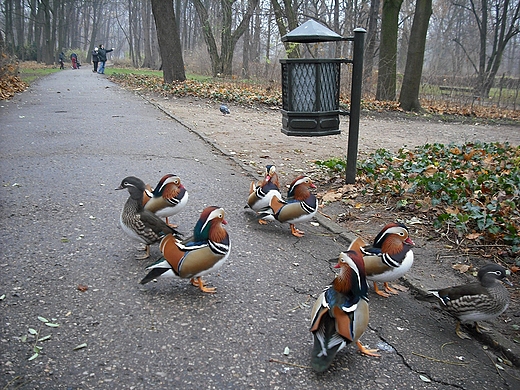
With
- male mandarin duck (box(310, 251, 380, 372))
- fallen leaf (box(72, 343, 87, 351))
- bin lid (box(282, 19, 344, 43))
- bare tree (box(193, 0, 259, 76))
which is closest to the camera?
male mandarin duck (box(310, 251, 380, 372))

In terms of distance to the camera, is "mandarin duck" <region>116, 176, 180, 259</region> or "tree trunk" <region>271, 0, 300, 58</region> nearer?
"mandarin duck" <region>116, 176, 180, 259</region>

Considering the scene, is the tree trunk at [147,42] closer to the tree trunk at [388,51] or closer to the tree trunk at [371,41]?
the tree trunk at [371,41]

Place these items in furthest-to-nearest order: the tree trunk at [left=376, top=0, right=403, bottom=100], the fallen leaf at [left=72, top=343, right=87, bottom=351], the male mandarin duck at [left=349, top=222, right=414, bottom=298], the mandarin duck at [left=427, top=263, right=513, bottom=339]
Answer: the tree trunk at [left=376, top=0, right=403, bottom=100]
the male mandarin duck at [left=349, top=222, right=414, bottom=298]
the mandarin duck at [left=427, top=263, right=513, bottom=339]
the fallen leaf at [left=72, top=343, right=87, bottom=351]

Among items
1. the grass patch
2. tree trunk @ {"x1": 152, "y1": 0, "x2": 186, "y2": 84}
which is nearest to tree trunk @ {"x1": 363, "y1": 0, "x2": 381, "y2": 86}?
tree trunk @ {"x1": 152, "y1": 0, "x2": 186, "y2": 84}

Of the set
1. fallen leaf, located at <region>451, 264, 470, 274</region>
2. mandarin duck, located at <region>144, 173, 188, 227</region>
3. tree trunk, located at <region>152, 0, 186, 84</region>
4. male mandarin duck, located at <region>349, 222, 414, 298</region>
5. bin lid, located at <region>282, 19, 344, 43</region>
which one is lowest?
fallen leaf, located at <region>451, 264, 470, 274</region>

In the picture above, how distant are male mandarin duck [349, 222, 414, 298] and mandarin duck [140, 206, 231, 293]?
3.72 feet

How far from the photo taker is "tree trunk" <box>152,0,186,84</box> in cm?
2025

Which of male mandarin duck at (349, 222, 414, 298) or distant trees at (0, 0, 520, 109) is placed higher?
distant trees at (0, 0, 520, 109)

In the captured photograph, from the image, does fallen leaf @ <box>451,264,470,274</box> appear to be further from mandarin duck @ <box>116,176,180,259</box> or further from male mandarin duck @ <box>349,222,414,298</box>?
mandarin duck @ <box>116,176,180,259</box>

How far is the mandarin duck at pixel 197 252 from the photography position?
382cm

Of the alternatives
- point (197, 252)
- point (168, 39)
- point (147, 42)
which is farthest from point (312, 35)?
point (147, 42)

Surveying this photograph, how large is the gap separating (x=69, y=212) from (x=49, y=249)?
3.56ft

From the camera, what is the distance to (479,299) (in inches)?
141

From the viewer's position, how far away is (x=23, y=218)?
543 cm
